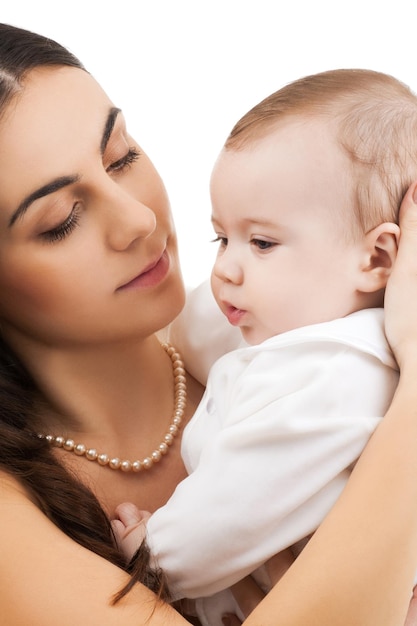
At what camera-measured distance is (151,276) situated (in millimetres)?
2152

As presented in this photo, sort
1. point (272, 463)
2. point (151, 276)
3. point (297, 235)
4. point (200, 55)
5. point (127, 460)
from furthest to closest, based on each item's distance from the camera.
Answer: point (200, 55)
point (127, 460)
point (151, 276)
point (297, 235)
point (272, 463)

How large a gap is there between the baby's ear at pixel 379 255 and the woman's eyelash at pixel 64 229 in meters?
0.57

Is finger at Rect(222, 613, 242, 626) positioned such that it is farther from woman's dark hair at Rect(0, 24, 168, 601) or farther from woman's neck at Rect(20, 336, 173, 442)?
woman's neck at Rect(20, 336, 173, 442)

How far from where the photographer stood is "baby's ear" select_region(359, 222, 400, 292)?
6.09 feet

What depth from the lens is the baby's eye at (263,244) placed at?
1.93 m

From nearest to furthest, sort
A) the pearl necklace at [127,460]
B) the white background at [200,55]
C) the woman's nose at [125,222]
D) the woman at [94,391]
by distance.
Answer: the woman at [94,391], the woman's nose at [125,222], the pearl necklace at [127,460], the white background at [200,55]

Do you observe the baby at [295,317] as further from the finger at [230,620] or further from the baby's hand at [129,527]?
the finger at [230,620]

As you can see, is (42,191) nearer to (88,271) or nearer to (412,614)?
(88,271)

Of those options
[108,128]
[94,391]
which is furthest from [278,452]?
[108,128]

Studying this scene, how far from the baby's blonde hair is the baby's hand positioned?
0.72m

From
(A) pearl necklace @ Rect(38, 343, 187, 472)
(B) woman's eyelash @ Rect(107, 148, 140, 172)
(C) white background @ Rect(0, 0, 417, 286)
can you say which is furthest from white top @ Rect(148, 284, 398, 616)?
(C) white background @ Rect(0, 0, 417, 286)

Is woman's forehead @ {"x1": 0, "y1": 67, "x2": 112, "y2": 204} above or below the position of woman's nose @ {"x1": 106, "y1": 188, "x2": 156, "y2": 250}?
above

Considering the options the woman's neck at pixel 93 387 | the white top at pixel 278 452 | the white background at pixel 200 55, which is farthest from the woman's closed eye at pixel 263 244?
the white background at pixel 200 55

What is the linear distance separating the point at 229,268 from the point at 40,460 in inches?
21.1
